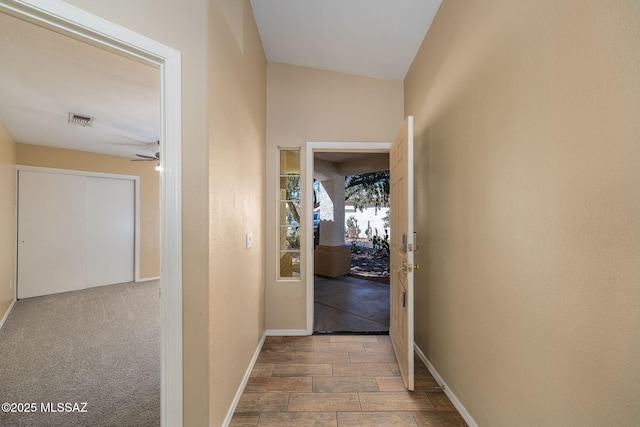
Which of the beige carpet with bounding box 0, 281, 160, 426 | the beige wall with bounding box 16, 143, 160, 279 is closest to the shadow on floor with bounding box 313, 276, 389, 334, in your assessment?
the beige carpet with bounding box 0, 281, 160, 426

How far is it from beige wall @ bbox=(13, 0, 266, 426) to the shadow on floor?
1.39 metres

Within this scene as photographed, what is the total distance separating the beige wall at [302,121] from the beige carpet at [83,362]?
1244 millimetres

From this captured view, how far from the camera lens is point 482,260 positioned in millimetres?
1464

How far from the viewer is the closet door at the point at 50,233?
13.3 feet

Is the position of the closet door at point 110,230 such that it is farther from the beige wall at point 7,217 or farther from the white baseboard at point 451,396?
the white baseboard at point 451,396

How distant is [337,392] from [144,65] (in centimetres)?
283

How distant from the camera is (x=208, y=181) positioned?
133 centimetres

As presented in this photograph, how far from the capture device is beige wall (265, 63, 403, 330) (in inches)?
110

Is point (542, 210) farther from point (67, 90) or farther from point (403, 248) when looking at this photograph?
point (67, 90)

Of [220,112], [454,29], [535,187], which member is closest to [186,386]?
[220,112]

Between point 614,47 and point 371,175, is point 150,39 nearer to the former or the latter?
point 614,47

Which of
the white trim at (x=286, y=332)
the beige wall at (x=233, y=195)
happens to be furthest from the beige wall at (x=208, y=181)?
the white trim at (x=286, y=332)

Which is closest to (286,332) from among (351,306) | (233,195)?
(351,306)

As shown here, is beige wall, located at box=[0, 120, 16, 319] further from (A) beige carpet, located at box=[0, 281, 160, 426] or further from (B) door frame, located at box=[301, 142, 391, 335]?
(B) door frame, located at box=[301, 142, 391, 335]
